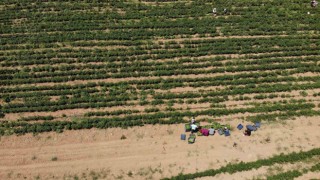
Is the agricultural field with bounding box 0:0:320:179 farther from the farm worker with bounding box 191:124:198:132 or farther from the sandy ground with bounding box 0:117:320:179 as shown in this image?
the farm worker with bounding box 191:124:198:132

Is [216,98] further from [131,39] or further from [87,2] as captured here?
[87,2]

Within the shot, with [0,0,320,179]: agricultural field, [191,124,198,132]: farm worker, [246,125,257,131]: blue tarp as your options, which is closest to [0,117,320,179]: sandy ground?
[0,0,320,179]: agricultural field

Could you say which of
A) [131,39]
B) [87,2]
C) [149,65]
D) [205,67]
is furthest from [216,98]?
[87,2]

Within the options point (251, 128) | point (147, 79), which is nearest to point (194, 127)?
point (251, 128)

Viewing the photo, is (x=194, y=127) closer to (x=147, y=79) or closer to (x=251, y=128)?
(x=251, y=128)

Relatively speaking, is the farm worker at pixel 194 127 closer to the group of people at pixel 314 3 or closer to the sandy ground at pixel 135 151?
the sandy ground at pixel 135 151

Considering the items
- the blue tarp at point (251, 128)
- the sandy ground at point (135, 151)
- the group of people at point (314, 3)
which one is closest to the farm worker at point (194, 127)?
the sandy ground at point (135, 151)
